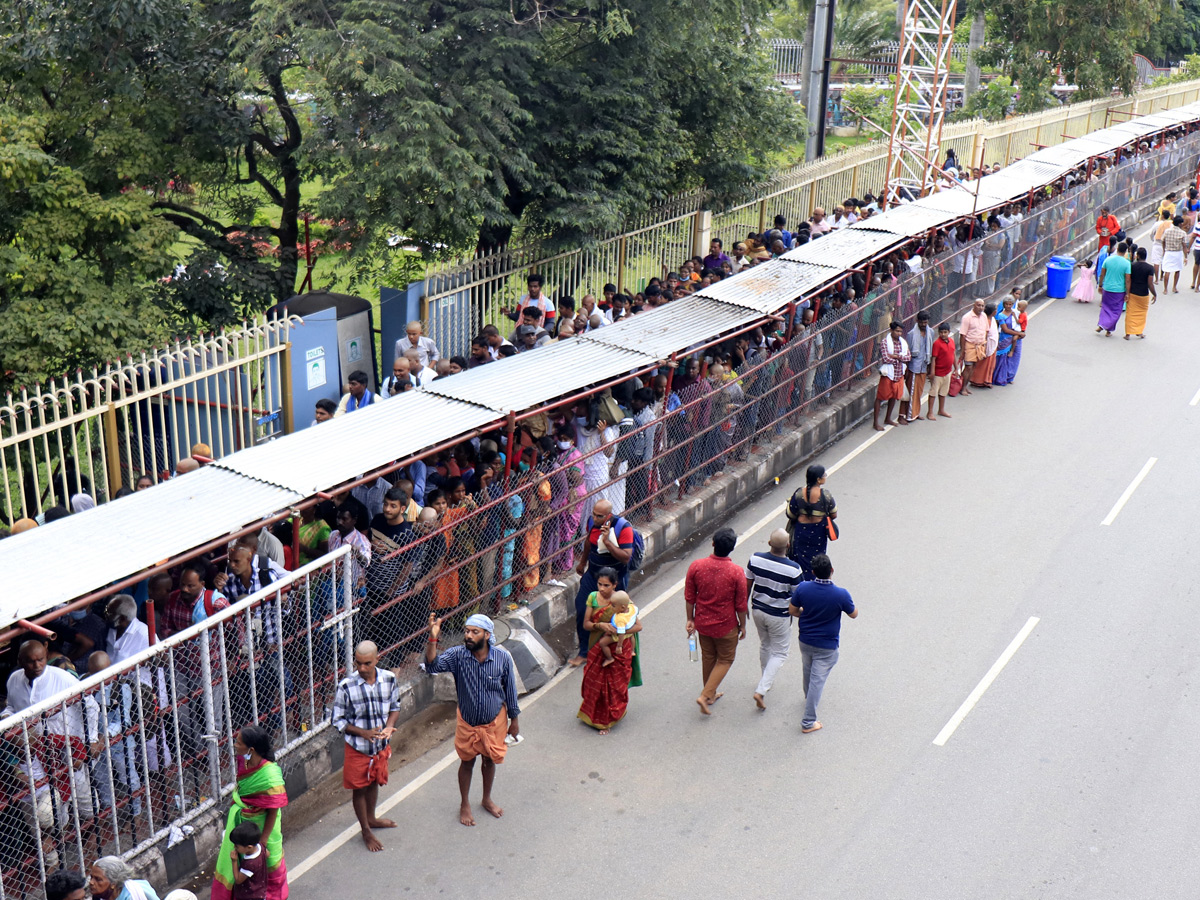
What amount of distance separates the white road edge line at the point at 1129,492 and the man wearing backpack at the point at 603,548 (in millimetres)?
5549

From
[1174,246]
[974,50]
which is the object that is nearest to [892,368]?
[1174,246]

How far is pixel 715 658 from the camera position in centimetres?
841

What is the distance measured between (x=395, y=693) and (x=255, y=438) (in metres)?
4.34

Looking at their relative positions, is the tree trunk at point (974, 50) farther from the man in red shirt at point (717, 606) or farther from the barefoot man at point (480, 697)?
the barefoot man at point (480, 697)

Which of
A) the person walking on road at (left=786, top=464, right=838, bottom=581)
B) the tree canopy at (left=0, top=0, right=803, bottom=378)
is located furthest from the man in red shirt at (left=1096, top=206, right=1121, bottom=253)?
the person walking on road at (left=786, top=464, right=838, bottom=581)

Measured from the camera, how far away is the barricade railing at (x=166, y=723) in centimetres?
588

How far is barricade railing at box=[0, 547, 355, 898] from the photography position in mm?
5879

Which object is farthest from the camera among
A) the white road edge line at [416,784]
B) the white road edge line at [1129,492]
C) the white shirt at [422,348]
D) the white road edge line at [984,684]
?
the white shirt at [422,348]

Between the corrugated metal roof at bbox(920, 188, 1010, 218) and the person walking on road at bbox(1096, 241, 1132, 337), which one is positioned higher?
the corrugated metal roof at bbox(920, 188, 1010, 218)

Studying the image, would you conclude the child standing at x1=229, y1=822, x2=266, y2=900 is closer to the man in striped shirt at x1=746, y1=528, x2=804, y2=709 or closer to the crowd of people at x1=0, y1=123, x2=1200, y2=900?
the crowd of people at x1=0, y1=123, x2=1200, y2=900

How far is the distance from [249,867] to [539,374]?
488cm

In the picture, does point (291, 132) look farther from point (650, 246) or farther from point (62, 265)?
point (650, 246)

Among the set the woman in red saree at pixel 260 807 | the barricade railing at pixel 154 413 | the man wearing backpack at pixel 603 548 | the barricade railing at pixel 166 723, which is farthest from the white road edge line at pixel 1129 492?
the woman in red saree at pixel 260 807

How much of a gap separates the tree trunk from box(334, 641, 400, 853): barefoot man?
31.5 meters
